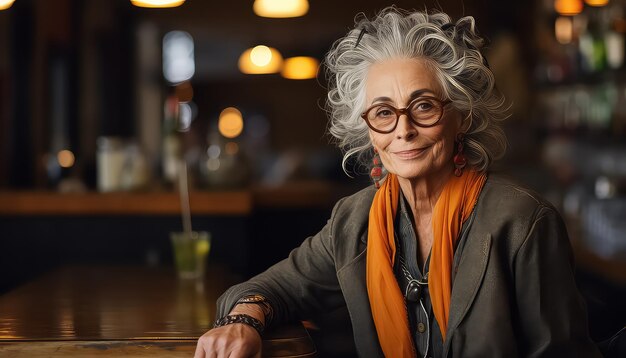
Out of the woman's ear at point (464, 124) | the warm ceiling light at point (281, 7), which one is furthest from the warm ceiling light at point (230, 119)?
the woman's ear at point (464, 124)

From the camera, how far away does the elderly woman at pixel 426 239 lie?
183 centimetres

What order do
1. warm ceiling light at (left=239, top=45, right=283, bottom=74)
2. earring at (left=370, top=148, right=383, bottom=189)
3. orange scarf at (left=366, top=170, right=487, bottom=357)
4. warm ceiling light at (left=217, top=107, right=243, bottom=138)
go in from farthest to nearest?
warm ceiling light at (left=217, top=107, right=243, bottom=138), warm ceiling light at (left=239, top=45, right=283, bottom=74), earring at (left=370, top=148, right=383, bottom=189), orange scarf at (left=366, top=170, right=487, bottom=357)

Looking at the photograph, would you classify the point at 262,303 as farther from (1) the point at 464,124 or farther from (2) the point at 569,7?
(2) the point at 569,7

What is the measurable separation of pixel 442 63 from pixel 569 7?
4.24 meters

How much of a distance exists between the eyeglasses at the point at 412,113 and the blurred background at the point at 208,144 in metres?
0.32

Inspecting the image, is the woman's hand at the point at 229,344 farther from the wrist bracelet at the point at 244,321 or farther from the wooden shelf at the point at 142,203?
the wooden shelf at the point at 142,203

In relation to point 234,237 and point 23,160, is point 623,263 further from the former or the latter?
point 23,160

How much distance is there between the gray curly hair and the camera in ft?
6.54

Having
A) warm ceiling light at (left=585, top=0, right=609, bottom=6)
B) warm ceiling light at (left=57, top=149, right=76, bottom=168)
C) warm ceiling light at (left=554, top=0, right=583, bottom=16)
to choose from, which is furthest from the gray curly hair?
warm ceiling light at (left=554, top=0, right=583, bottom=16)

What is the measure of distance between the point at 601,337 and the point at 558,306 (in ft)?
3.16

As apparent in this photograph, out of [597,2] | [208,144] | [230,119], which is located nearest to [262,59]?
[230,119]

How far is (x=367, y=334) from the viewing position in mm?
2039

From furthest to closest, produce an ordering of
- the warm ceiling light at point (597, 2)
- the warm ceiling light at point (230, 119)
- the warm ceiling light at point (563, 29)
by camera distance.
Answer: the warm ceiling light at point (230, 119)
the warm ceiling light at point (563, 29)
the warm ceiling light at point (597, 2)

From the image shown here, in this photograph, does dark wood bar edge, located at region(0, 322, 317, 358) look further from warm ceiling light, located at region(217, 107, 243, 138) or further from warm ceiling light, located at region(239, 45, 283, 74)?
warm ceiling light, located at region(217, 107, 243, 138)
